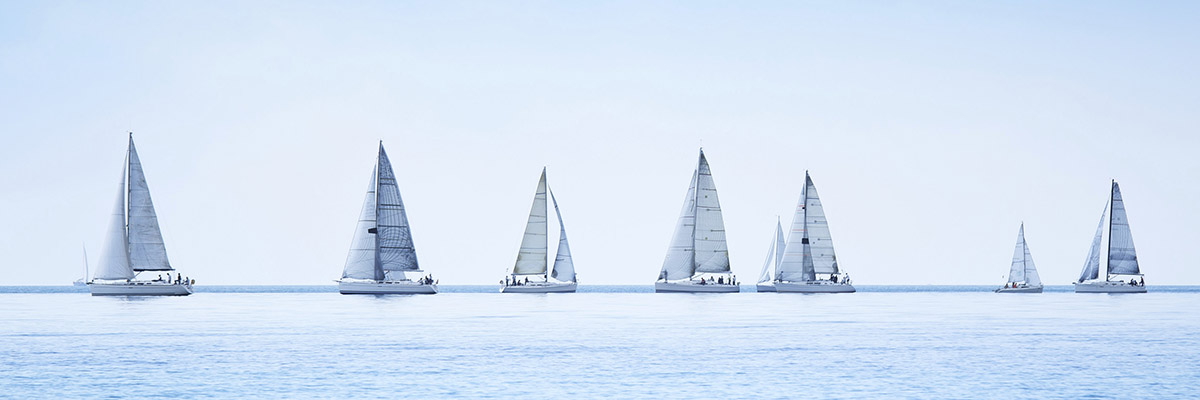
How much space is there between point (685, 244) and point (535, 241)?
14.2 m

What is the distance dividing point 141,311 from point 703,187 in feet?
180

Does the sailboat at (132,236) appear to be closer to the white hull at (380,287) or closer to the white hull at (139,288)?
the white hull at (139,288)

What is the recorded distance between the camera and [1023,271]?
6127 inches

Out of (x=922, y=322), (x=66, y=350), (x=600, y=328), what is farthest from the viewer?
(x=922, y=322)

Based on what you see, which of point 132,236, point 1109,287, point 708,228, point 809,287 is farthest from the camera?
point 1109,287

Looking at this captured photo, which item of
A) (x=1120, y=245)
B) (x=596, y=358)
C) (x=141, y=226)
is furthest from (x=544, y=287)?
(x=596, y=358)

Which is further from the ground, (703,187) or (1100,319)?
(703,187)

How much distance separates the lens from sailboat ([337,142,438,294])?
11138cm

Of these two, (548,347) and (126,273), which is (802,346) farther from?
(126,273)

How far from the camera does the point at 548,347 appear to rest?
51.9 meters

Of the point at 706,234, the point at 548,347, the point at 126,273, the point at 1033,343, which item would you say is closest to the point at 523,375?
the point at 548,347

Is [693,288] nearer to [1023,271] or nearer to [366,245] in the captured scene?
[366,245]

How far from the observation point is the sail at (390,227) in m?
111

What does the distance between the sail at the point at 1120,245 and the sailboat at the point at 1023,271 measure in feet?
53.8
